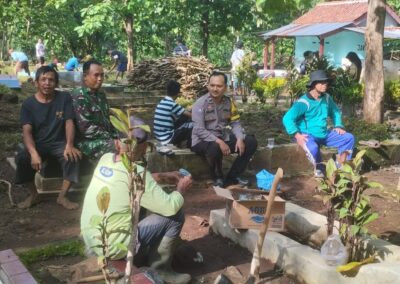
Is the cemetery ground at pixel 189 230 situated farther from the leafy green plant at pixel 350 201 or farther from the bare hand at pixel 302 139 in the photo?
the bare hand at pixel 302 139

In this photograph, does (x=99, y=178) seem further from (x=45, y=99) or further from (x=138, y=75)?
(x=138, y=75)

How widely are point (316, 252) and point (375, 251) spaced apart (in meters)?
0.37

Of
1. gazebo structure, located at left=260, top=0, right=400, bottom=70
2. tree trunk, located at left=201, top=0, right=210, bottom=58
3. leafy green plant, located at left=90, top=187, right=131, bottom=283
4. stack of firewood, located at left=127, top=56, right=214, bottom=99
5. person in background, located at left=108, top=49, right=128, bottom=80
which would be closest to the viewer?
leafy green plant, located at left=90, top=187, right=131, bottom=283

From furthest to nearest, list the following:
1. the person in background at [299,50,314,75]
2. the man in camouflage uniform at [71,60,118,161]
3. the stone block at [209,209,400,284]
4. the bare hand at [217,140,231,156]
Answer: the person in background at [299,50,314,75], the bare hand at [217,140,231,156], the man in camouflage uniform at [71,60,118,161], the stone block at [209,209,400,284]

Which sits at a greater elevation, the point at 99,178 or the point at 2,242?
the point at 99,178

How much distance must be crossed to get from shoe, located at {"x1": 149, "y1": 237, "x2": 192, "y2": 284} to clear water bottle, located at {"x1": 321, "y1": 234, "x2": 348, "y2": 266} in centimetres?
91

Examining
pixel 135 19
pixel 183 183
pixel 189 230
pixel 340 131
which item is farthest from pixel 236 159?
pixel 135 19

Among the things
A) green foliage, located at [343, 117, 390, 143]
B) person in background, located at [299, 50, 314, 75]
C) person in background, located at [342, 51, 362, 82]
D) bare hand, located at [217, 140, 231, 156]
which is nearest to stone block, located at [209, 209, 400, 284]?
bare hand, located at [217, 140, 231, 156]

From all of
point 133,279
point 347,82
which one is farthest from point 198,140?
point 347,82

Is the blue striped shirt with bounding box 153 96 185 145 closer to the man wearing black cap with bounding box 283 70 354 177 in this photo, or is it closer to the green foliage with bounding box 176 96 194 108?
the man wearing black cap with bounding box 283 70 354 177

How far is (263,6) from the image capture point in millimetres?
6508

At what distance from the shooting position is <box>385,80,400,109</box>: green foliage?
11.4 meters

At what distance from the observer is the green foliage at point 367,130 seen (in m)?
7.03

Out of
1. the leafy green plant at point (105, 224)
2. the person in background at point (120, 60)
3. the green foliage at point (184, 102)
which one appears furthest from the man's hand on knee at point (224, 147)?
the person in background at point (120, 60)
